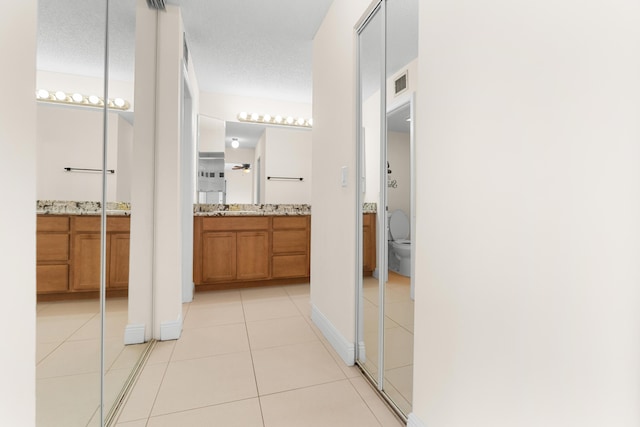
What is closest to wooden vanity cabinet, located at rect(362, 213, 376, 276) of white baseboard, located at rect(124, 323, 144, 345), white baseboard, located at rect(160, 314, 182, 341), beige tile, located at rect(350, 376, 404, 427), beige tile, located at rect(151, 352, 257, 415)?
beige tile, located at rect(350, 376, 404, 427)

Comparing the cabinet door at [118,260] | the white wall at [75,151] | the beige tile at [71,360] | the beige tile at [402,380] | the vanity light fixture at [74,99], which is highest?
the vanity light fixture at [74,99]

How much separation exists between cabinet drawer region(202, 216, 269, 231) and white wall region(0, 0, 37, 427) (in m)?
2.53

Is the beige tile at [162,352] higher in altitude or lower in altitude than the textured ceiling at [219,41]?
lower

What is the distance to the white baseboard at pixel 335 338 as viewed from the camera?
5.66 ft

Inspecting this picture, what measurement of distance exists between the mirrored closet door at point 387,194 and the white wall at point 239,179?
6.99 feet

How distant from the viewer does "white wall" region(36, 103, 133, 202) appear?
2.63ft

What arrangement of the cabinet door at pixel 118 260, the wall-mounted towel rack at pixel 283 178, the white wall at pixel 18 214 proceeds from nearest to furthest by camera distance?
the white wall at pixel 18 214 → the cabinet door at pixel 118 260 → the wall-mounted towel rack at pixel 283 178

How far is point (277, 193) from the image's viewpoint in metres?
3.74

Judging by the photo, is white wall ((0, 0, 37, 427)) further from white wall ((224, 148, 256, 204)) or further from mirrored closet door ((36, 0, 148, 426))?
white wall ((224, 148, 256, 204))

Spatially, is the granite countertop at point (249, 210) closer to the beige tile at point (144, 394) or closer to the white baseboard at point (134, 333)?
the white baseboard at point (134, 333)

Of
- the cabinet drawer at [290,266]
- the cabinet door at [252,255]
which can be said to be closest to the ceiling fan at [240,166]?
the cabinet door at [252,255]

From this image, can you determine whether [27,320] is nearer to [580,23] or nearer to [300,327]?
[580,23]

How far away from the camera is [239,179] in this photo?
3.49m

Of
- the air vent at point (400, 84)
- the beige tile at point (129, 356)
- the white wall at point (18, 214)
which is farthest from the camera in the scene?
the beige tile at point (129, 356)
